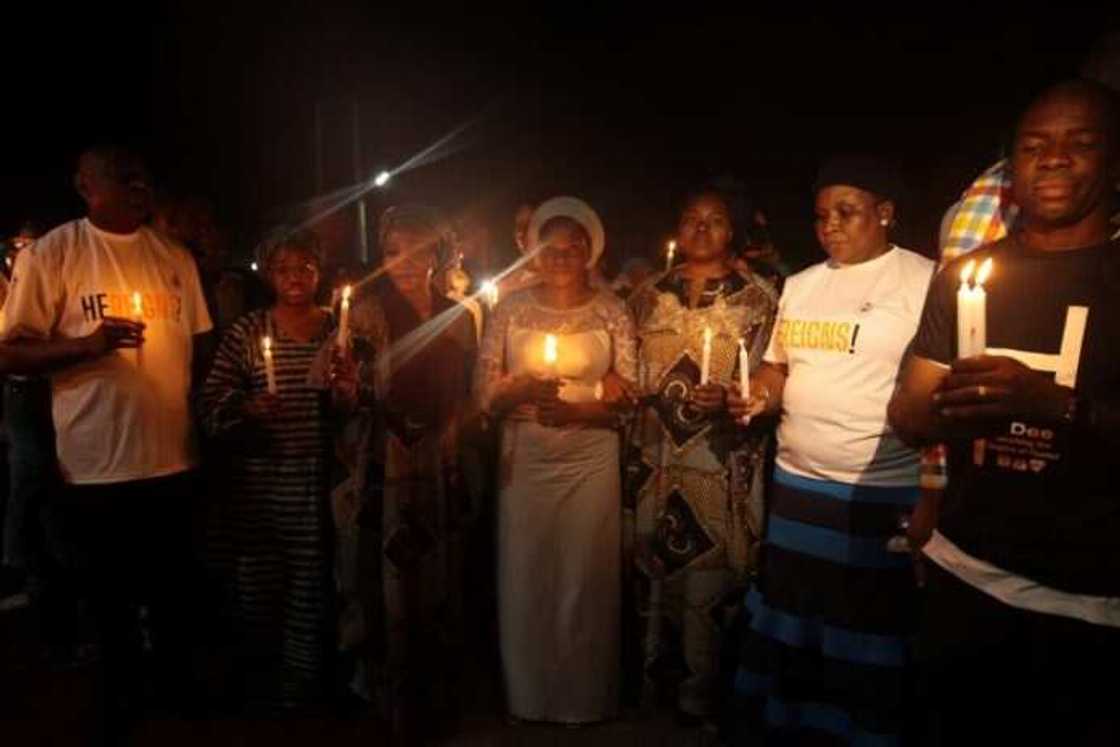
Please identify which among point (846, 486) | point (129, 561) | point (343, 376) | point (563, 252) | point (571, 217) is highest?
point (571, 217)

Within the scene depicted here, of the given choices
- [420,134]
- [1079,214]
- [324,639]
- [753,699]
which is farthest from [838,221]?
[420,134]

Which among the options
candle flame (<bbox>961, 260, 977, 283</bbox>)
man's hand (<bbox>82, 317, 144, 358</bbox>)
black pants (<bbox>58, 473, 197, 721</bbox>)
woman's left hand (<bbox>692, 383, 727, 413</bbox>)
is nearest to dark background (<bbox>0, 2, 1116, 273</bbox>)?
man's hand (<bbox>82, 317, 144, 358</bbox>)

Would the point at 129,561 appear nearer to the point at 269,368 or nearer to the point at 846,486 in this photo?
the point at 269,368

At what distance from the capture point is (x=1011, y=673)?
1.97 m

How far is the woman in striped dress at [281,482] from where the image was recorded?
3602 mm

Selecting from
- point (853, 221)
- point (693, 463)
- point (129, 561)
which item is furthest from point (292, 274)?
point (853, 221)

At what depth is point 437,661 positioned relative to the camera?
357 cm

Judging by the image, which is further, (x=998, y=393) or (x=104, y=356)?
(x=104, y=356)

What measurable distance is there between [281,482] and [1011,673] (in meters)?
2.79

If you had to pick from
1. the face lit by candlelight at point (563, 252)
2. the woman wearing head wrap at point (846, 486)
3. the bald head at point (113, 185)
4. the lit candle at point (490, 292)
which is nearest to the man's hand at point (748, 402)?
the woman wearing head wrap at point (846, 486)

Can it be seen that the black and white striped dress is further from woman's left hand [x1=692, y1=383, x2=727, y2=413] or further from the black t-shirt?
the black t-shirt

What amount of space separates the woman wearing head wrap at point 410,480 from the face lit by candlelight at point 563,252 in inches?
19.0

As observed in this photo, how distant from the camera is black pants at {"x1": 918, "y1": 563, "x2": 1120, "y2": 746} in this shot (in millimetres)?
1861

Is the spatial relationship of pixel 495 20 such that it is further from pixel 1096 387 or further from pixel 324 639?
pixel 1096 387
